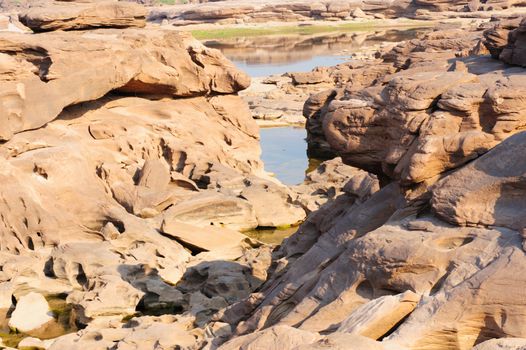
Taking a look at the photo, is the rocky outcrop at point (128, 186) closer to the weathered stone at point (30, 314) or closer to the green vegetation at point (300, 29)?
the weathered stone at point (30, 314)

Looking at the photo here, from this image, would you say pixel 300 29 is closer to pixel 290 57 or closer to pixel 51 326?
pixel 290 57

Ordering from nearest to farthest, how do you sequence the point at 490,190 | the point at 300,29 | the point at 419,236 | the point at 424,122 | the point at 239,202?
the point at 490,190 → the point at 419,236 → the point at 424,122 → the point at 239,202 → the point at 300,29

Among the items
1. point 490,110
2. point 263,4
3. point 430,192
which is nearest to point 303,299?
point 430,192

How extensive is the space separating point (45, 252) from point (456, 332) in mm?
10503

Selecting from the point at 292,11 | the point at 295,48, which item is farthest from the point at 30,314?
the point at 292,11

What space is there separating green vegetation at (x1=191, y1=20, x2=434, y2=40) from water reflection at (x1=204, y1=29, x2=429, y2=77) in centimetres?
148

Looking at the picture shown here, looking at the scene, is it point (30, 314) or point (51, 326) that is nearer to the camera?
point (51, 326)

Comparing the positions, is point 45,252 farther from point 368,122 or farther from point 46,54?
point 368,122

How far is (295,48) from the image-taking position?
65.1 m

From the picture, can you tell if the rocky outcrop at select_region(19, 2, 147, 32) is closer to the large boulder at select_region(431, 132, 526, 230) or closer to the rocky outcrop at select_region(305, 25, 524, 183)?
the rocky outcrop at select_region(305, 25, 524, 183)

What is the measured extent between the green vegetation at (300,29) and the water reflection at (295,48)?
148 cm

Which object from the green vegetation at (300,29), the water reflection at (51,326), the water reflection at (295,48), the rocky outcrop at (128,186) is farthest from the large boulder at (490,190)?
the green vegetation at (300,29)

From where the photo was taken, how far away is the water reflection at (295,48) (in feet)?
174

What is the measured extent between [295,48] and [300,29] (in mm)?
13323
